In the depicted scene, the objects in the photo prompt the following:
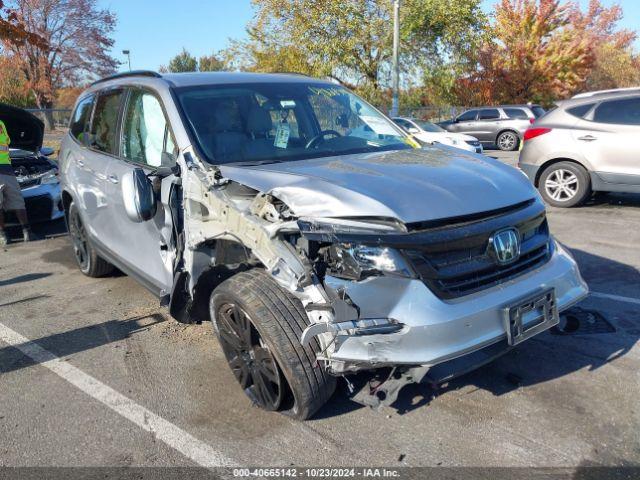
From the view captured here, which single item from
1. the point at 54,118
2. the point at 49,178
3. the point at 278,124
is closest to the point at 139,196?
the point at 278,124

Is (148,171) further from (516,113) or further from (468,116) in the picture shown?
(468,116)

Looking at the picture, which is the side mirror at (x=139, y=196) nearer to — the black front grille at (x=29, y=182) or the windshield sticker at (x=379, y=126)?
the windshield sticker at (x=379, y=126)

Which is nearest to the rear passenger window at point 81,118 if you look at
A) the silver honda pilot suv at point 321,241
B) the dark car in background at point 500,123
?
the silver honda pilot suv at point 321,241

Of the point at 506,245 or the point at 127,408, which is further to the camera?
the point at 127,408

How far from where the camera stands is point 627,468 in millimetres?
2564

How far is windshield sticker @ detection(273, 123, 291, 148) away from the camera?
3.71m

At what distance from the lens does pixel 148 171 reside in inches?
151

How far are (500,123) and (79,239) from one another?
57.4ft

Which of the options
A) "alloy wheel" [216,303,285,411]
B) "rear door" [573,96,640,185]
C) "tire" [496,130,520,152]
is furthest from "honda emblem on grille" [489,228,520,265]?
→ "tire" [496,130,520,152]

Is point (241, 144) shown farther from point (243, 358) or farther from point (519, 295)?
point (519, 295)

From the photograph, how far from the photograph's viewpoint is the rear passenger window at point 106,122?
454 centimetres

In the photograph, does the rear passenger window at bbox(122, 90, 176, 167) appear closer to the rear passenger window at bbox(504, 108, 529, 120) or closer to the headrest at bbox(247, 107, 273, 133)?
the headrest at bbox(247, 107, 273, 133)

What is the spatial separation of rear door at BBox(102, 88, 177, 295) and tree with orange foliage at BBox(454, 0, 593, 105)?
2871cm

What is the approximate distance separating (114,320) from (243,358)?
190 centimetres
